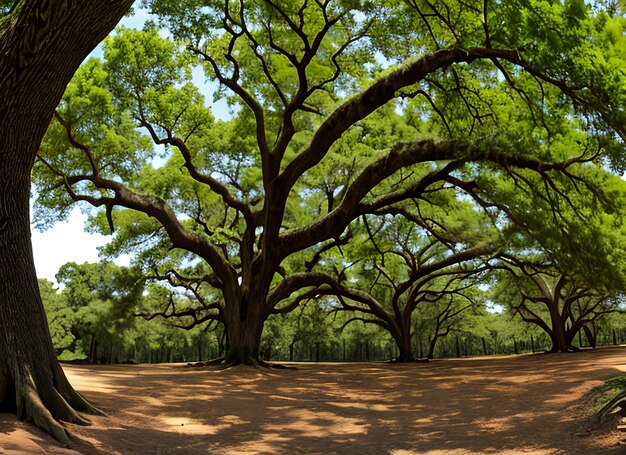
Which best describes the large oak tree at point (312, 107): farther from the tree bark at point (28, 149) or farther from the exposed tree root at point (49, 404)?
the exposed tree root at point (49, 404)

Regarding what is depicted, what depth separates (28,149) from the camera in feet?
17.2

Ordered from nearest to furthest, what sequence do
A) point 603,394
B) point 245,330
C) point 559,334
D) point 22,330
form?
point 22,330 → point 603,394 → point 245,330 → point 559,334

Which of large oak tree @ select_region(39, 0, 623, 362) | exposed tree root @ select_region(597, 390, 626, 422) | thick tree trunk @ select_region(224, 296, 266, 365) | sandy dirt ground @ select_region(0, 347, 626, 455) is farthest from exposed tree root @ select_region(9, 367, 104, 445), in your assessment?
thick tree trunk @ select_region(224, 296, 266, 365)

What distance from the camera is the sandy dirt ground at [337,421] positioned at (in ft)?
16.0

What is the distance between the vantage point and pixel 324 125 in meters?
13.0

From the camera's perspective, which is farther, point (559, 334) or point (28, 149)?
point (559, 334)

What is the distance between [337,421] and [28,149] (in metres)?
5.09

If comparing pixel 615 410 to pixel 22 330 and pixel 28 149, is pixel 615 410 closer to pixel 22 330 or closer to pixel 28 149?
pixel 22 330

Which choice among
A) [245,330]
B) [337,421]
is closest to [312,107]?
[245,330]

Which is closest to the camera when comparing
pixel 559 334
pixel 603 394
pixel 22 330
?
pixel 22 330

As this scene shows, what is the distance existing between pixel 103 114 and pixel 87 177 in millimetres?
2069

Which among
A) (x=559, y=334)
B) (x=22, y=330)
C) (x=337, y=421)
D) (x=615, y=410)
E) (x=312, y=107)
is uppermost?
(x=312, y=107)

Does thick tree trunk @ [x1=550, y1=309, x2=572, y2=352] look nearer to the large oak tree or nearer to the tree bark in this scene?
the large oak tree

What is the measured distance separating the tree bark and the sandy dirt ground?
315mm
